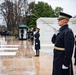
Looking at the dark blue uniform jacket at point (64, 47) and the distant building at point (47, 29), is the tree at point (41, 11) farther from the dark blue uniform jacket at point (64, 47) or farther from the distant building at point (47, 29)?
the dark blue uniform jacket at point (64, 47)

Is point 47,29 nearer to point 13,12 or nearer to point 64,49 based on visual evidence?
point 64,49

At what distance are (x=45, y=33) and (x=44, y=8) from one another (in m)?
43.1

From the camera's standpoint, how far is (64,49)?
5.90 metres

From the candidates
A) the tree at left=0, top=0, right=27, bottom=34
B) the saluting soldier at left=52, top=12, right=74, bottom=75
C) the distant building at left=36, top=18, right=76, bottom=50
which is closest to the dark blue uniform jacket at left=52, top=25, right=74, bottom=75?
the saluting soldier at left=52, top=12, right=74, bottom=75

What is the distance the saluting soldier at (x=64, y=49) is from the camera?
5746 mm

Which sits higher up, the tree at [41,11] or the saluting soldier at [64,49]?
the tree at [41,11]

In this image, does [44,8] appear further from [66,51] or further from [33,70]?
[66,51]

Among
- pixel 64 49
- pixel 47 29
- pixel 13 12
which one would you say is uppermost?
pixel 13 12

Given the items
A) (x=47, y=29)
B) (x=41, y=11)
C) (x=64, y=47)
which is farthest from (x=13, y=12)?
(x=64, y=47)

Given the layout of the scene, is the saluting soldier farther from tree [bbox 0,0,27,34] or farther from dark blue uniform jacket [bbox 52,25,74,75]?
tree [bbox 0,0,27,34]

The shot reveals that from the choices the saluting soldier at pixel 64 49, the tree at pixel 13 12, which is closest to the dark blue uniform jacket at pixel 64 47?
the saluting soldier at pixel 64 49

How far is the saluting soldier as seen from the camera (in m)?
5.75

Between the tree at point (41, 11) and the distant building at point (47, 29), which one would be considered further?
the tree at point (41, 11)

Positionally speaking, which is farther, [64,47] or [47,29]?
[47,29]
